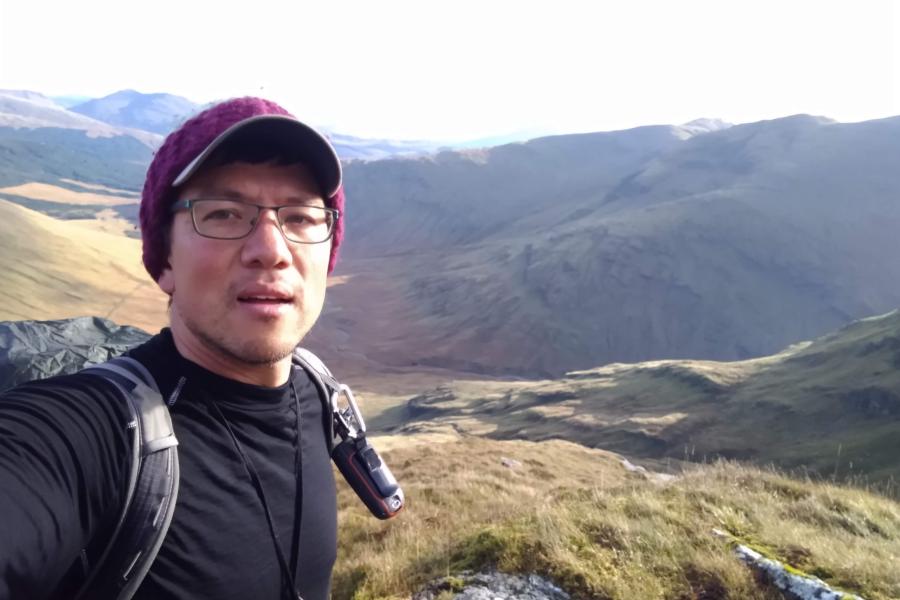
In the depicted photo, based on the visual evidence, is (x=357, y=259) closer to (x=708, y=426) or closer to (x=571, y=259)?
(x=571, y=259)

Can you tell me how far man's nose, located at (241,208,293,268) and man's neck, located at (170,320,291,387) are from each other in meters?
0.28

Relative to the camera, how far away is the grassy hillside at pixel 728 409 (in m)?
20.9

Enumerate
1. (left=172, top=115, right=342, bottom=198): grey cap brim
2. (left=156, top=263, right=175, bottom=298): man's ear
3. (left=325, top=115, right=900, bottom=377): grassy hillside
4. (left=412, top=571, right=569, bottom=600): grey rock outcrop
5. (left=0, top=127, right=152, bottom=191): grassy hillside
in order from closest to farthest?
(left=172, top=115, right=342, bottom=198): grey cap brim < (left=156, top=263, right=175, bottom=298): man's ear < (left=412, top=571, right=569, bottom=600): grey rock outcrop < (left=325, top=115, right=900, bottom=377): grassy hillside < (left=0, top=127, right=152, bottom=191): grassy hillside

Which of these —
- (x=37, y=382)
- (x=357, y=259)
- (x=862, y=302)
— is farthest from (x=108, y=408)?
(x=357, y=259)

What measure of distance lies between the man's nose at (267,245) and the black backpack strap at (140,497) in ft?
1.40

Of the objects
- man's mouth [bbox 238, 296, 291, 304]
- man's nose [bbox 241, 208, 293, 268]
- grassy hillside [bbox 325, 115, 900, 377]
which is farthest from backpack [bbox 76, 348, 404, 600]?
grassy hillside [bbox 325, 115, 900, 377]

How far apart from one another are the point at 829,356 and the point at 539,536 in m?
29.4

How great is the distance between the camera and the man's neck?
5.75ft

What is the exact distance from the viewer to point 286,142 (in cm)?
178

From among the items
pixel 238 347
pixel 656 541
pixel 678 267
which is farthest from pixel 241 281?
pixel 678 267

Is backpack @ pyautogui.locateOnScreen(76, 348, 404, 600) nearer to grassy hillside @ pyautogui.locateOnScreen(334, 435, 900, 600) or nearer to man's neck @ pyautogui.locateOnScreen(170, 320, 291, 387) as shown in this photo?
man's neck @ pyautogui.locateOnScreen(170, 320, 291, 387)

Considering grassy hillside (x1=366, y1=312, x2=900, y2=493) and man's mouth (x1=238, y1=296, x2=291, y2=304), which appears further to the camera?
grassy hillside (x1=366, y1=312, x2=900, y2=493)

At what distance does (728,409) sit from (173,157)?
27.4 meters

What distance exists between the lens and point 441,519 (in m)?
6.05
